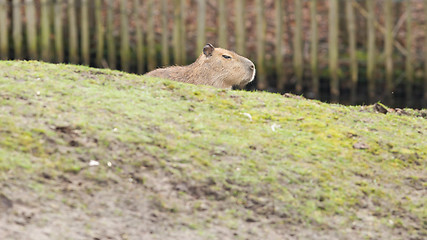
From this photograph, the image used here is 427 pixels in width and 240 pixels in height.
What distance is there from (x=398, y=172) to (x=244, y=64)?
299 centimetres

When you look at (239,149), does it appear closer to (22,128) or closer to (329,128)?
(329,128)

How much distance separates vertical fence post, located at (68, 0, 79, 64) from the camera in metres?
11.6

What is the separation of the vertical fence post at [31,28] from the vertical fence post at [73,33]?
21.4 inches

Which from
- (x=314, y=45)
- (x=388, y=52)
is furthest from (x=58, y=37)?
(x=388, y=52)

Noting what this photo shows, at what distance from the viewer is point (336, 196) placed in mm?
5539

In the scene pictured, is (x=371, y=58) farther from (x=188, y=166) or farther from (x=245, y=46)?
(x=188, y=166)

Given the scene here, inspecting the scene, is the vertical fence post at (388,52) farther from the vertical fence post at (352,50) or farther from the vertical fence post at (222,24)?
the vertical fence post at (222,24)

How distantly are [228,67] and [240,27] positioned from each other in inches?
119

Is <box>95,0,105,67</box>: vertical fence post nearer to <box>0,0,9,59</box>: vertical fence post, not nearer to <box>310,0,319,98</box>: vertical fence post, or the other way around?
<box>0,0,9,59</box>: vertical fence post

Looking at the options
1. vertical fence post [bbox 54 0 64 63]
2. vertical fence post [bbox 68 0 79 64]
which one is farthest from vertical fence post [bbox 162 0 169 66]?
vertical fence post [bbox 54 0 64 63]

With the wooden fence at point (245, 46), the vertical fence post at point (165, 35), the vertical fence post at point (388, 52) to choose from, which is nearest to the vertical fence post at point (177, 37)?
Result: the wooden fence at point (245, 46)

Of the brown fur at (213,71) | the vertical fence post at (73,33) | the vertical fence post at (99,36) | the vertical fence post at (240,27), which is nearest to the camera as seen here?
the brown fur at (213,71)

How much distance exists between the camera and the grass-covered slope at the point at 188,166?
4.92 m

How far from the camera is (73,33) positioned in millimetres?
11711
